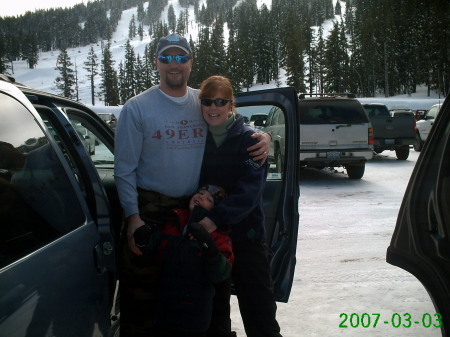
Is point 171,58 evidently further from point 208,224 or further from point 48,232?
point 48,232

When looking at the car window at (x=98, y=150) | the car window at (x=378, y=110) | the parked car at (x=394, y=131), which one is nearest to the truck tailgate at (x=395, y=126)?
the parked car at (x=394, y=131)

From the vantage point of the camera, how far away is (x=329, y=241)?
5977 mm

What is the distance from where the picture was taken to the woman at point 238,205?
2.40m

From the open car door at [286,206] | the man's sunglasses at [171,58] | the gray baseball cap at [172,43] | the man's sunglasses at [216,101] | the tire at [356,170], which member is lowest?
the tire at [356,170]

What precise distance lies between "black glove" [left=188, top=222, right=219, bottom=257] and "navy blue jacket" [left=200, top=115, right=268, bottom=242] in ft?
0.48

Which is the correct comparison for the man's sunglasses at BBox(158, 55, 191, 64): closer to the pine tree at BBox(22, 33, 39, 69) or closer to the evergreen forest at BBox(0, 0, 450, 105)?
the evergreen forest at BBox(0, 0, 450, 105)

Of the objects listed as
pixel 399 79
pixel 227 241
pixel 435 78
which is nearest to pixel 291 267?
pixel 227 241

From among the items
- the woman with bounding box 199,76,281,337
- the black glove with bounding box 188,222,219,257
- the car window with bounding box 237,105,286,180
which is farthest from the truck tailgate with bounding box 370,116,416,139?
the black glove with bounding box 188,222,219,257

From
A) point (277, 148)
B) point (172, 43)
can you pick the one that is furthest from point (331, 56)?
point (172, 43)

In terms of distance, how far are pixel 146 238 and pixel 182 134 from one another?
0.59 metres

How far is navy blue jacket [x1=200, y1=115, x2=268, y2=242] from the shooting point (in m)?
2.38

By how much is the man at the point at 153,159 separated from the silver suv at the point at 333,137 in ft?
27.3

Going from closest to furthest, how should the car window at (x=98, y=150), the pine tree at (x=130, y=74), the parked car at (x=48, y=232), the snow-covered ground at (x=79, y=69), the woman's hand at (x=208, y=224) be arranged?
1. the parked car at (x=48, y=232)
2. the woman's hand at (x=208, y=224)
3. the car window at (x=98, y=150)
4. the pine tree at (x=130, y=74)
5. the snow-covered ground at (x=79, y=69)

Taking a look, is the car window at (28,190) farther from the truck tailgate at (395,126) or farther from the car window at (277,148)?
the truck tailgate at (395,126)
